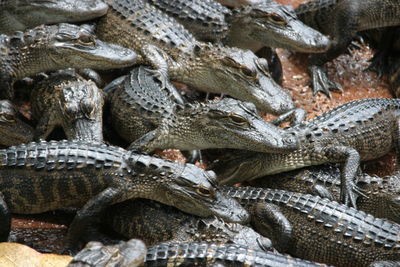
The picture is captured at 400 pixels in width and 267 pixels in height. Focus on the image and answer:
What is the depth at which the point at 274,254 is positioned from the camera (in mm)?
3852

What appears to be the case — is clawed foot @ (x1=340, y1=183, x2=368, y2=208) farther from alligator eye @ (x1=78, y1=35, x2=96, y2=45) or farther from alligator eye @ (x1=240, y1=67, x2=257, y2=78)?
alligator eye @ (x1=78, y1=35, x2=96, y2=45)

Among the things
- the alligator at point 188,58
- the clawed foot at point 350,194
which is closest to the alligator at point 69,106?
the alligator at point 188,58

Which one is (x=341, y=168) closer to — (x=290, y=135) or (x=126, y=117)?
(x=290, y=135)

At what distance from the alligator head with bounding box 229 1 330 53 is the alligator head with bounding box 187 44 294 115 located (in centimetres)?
51

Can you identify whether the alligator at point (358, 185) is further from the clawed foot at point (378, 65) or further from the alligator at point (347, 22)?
the clawed foot at point (378, 65)

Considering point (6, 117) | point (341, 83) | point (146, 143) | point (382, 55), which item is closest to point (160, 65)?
point (146, 143)

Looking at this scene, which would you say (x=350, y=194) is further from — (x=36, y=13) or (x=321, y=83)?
(x=36, y=13)

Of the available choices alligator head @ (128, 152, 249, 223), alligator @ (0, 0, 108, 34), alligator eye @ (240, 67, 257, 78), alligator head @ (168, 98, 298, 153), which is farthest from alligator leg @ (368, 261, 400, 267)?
alligator @ (0, 0, 108, 34)

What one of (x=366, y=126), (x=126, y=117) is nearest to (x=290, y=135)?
(x=366, y=126)

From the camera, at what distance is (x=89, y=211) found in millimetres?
4328

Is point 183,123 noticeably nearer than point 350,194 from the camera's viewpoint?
No

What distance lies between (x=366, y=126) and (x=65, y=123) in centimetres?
233

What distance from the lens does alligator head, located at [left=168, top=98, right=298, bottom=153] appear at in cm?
489

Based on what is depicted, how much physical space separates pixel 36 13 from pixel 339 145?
9.16ft
